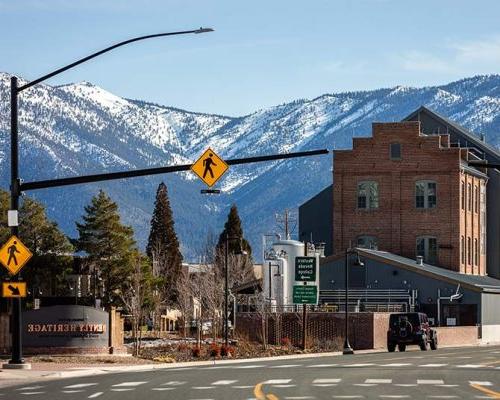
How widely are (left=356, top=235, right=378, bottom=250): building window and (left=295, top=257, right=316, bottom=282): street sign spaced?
30371 millimetres

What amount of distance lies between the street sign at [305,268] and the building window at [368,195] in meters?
31.9

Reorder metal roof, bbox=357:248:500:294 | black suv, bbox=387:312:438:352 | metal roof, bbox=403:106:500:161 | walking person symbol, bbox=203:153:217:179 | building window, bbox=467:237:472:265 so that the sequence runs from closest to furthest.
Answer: walking person symbol, bbox=203:153:217:179 → black suv, bbox=387:312:438:352 → metal roof, bbox=357:248:500:294 → building window, bbox=467:237:472:265 → metal roof, bbox=403:106:500:161

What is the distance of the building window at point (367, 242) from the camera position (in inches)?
4756

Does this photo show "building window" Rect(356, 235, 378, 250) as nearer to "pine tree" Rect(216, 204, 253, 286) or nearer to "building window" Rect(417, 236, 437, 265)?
"building window" Rect(417, 236, 437, 265)

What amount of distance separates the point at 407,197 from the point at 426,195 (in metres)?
1.61

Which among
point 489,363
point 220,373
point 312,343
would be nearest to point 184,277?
point 312,343

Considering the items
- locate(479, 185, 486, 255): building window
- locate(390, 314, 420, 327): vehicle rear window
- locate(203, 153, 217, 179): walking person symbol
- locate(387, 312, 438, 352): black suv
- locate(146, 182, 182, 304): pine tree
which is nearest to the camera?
locate(203, 153, 217, 179): walking person symbol

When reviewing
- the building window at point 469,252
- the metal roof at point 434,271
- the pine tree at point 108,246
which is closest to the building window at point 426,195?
the building window at point 469,252

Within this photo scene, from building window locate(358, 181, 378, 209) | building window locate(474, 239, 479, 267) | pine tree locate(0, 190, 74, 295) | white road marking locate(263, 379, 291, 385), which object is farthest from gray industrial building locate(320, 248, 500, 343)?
white road marking locate(263, 379, 291, 385)

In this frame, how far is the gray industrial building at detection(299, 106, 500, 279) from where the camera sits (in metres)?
129

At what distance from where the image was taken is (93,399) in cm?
3444

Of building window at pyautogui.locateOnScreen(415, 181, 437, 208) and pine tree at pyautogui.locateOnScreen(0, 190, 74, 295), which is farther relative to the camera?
building window at pyautogui.locateOnScreen(415, 181, 437, 208)

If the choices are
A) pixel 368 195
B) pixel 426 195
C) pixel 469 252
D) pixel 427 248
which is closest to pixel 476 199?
pixel 469 252

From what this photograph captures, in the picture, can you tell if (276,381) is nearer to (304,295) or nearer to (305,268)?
(304,295)
